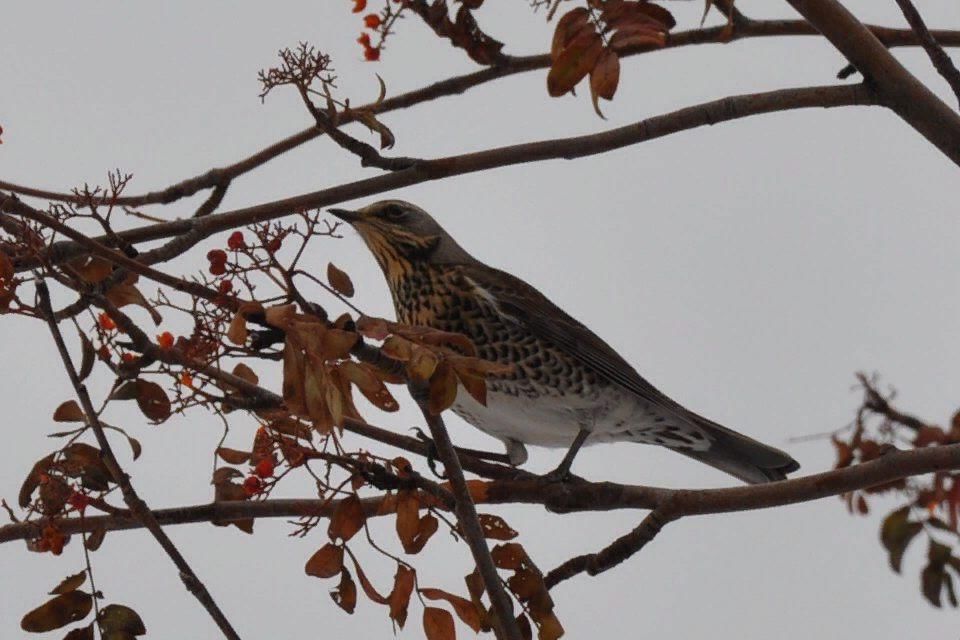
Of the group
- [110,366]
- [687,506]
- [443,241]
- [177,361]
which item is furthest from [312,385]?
[443,241]

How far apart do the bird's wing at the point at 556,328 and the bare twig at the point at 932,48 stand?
2032 millimetres

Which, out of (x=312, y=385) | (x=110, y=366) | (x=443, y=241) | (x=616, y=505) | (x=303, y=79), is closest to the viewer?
(x=312, y=385)

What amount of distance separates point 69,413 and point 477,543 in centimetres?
72

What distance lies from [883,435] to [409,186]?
143cm

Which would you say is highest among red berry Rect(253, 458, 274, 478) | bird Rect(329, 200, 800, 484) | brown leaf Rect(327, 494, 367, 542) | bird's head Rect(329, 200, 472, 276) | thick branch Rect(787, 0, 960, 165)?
bird's head Rect(329, 200, 472, 276)

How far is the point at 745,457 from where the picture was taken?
4.52 meters

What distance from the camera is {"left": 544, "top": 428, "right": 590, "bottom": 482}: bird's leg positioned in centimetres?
358

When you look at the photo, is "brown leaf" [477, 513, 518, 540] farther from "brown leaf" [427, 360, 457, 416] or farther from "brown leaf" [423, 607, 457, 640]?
"brown leaf" [427, 360, 457, 416]

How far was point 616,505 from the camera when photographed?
10.2ft

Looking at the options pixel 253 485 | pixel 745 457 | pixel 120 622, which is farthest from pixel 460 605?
pixel 745 457

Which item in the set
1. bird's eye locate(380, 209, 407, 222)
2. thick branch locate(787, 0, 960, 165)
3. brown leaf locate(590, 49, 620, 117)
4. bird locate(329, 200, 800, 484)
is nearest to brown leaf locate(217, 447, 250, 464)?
brown leaf locate(590, 49, 620, 117)

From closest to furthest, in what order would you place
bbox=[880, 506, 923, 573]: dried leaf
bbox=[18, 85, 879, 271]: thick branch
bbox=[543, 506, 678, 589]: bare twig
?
bbox=[18, 85, 879, 271]: thick branch
bbox=[543, 506, 678, 589]: bare twig
bbox=[880, 506, 923, 573]: dried leaf

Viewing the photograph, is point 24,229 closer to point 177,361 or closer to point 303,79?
point 177,361

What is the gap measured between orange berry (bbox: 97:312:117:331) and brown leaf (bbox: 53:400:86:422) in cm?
17
